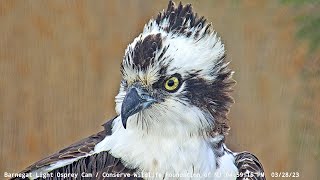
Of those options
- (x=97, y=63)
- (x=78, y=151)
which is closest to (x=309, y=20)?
(x=97, y=63)

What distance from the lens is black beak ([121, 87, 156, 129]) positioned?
116 cm

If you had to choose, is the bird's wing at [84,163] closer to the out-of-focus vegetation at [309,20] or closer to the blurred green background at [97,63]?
the blurred green background at [97,63]

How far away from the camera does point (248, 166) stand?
1.33 metres

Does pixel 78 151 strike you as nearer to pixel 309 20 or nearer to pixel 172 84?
pixel 172 84

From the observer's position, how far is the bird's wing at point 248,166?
1.31 m

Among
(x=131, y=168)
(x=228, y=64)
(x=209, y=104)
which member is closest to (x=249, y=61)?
(x=228, y=64)

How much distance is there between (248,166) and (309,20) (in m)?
0.37

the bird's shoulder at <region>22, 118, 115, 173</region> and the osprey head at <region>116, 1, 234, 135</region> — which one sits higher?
the osprey head at <region>116, 1, 234, 135</region>

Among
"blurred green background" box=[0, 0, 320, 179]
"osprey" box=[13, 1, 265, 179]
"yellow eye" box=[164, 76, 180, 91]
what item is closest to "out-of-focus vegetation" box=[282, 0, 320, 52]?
"blurred green background" box=[0, 0, 320, 179]

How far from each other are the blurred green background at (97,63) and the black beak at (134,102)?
23 cm

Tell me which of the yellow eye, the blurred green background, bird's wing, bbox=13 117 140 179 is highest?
the blurred green background

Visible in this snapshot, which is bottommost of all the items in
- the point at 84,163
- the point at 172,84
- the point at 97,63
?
the point at 84,163

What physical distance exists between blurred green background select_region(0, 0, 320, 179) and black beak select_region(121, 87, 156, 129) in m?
0.23

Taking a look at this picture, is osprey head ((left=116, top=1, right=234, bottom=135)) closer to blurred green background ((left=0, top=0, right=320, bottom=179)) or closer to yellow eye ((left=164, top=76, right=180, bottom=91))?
yellow eye ((left=164, top=76, right=180, bottom=91))
